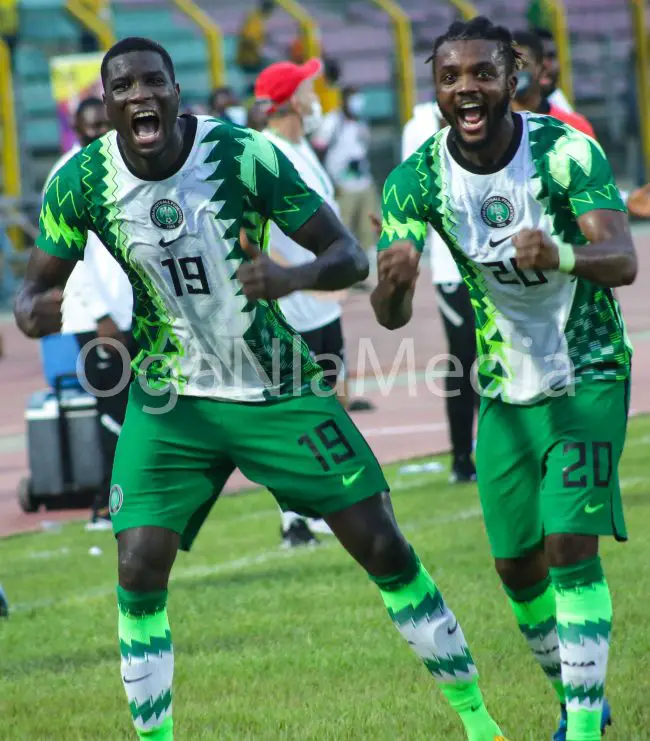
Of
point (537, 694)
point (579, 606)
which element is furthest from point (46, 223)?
point (537, 694)

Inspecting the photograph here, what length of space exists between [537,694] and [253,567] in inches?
112

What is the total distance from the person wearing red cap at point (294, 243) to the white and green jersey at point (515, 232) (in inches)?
122

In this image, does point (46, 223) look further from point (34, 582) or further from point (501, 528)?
point (34, 582)

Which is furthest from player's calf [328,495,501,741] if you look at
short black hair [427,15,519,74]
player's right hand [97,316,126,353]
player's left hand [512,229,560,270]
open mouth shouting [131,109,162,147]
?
player's right hand [97,316,126,353]

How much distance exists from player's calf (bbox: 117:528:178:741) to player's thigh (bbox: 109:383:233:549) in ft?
0.25

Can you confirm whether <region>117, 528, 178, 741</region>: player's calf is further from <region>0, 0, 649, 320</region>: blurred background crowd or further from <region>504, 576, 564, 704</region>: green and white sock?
<region>0, 0, 649, 320</region>: blurred background crowd

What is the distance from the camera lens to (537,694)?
5.73 meters

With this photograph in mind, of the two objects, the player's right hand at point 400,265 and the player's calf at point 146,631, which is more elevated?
the player's right hand at point 400,265

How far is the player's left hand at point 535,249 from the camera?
14.3 ft

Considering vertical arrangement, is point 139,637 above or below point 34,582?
above

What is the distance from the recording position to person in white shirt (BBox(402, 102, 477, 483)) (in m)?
9.57

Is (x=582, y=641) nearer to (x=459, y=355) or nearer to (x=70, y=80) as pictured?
(x=459, y=355)

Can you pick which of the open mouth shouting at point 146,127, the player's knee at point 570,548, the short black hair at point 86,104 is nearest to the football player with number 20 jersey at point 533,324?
the player's knee at point 570,548

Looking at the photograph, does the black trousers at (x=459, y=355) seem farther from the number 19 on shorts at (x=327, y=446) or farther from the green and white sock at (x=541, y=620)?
the number 19 on shorts at (x=327, y=446)
